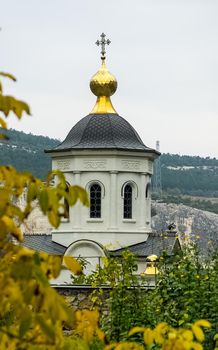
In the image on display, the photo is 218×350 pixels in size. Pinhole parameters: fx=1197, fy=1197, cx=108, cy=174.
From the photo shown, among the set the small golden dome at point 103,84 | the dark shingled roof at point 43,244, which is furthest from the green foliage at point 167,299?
the small golden dome at point 103,84

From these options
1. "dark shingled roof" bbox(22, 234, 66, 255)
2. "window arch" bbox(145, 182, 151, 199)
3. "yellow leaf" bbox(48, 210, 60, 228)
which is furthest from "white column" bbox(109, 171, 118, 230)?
"yellow leaf" bbox(48, 210, 60, 228)

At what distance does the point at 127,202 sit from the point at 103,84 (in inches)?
132

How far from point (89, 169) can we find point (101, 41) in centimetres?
469

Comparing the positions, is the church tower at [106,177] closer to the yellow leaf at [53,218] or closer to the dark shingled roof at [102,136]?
the dark shingled roof at [102,136]

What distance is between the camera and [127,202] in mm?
32312

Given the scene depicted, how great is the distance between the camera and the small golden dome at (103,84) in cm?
3300

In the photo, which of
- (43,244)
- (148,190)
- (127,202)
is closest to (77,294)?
(43,244)

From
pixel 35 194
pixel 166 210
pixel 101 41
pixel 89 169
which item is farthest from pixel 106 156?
pixel 166 210

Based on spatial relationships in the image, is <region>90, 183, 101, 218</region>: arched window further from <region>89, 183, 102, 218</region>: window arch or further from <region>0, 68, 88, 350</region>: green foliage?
<region>0, 68, 88, 350</region>: green foliage

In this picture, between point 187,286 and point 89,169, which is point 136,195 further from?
point 187,286

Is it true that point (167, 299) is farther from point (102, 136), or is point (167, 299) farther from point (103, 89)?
point (103, 89)

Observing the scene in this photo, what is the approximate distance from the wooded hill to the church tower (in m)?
59.4

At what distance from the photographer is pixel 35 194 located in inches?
153

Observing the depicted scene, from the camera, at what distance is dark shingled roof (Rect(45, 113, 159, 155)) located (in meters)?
31.7
